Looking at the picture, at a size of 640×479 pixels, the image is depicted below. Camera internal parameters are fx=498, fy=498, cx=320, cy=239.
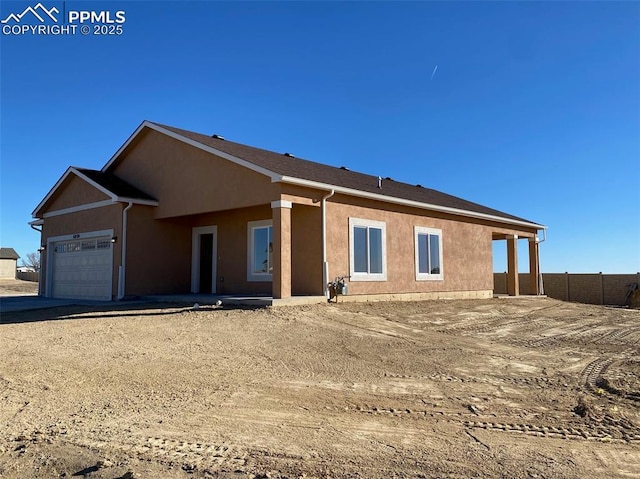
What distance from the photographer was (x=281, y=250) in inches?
501

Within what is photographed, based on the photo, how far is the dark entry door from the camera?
17.9m

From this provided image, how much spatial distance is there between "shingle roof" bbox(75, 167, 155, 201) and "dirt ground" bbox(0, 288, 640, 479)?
612 cm

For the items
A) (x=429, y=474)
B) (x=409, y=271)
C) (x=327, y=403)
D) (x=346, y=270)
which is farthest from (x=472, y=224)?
(x=429, y=474)

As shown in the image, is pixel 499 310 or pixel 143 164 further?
pixel 143 164

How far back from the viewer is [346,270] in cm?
1457

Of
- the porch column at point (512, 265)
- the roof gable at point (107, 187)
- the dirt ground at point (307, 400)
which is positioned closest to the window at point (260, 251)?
the roof gable at point (107, 187)

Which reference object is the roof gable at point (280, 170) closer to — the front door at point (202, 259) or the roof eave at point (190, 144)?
the roof eave at point (190, 144)

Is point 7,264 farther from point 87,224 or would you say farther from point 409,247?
point 409,247

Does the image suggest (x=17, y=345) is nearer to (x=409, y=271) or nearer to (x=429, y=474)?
(x=429, y=474)

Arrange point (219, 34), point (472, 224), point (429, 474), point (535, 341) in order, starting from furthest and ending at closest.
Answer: point (472, 224), point (219, 34), point (535, 341), point (429, 474)

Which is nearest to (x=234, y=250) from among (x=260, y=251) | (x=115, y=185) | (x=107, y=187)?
(x=260, y=251)

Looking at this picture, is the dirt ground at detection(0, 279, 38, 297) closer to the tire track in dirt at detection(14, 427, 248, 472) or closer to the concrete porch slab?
the concrete porch slab

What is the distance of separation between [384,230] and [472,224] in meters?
6.00

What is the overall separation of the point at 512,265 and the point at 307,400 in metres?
18.5
